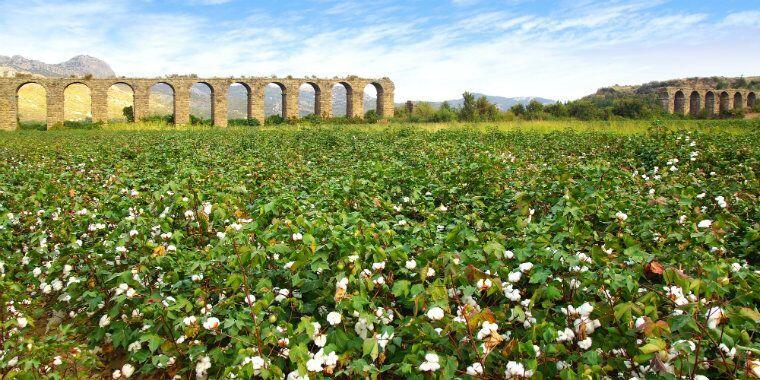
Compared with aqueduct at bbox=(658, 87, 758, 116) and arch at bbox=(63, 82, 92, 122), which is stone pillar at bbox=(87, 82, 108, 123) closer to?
aqueduct at bbox=(658, 87, 758, 116)

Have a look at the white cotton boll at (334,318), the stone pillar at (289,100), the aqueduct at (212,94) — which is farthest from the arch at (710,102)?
the white cotton boll at (334,318)

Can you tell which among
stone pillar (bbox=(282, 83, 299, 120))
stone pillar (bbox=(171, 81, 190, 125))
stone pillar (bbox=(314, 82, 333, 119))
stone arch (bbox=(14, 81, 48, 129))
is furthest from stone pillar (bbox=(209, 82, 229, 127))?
stone arch (bbox=(14, 81, 48, 129))

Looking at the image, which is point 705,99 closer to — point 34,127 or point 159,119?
point 159,119

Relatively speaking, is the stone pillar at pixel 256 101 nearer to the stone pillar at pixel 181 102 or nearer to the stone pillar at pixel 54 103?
the stone pillar at pixel 181 102

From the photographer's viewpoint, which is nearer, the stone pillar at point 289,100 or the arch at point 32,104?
the stone pillar at point 289,100

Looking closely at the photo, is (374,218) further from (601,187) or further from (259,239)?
(601,187)

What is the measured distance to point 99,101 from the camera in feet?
114

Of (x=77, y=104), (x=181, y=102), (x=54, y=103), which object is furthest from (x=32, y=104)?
(x=181, y=102)

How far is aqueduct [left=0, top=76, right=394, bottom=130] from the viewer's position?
33625mm

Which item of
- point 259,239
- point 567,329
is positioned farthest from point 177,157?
point 567,329

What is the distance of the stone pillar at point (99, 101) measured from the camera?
34344mm

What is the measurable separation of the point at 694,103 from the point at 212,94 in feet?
143

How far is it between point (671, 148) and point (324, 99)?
107ft

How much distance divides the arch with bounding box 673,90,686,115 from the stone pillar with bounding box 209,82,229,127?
130 feet
